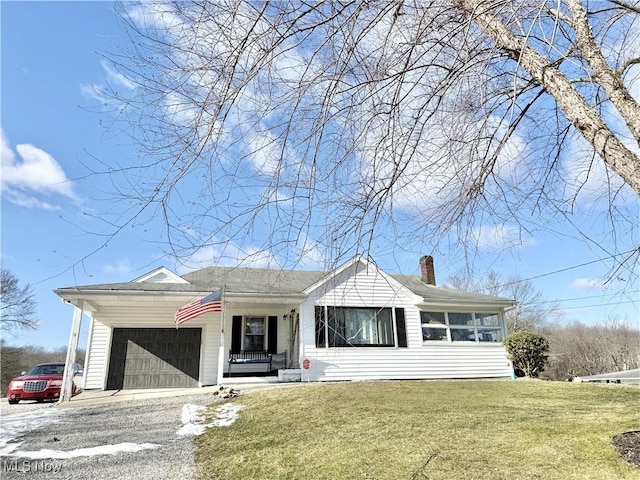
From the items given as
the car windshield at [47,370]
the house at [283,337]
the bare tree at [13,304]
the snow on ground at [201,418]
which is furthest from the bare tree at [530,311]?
the bare tree at [13,304]

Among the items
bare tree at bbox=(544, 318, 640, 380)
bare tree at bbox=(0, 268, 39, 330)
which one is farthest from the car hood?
bare tree at bbox=(544, 318, 640, 380)

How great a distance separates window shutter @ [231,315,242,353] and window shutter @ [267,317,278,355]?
1030 mm

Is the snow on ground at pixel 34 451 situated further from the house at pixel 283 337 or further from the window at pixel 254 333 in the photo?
the window at pixel 254 333

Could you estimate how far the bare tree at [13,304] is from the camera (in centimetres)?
2764

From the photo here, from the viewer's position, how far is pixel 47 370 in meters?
13.2

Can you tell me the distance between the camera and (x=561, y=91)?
11.1ft

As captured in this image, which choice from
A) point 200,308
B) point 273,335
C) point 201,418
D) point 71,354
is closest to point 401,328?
point 273,335

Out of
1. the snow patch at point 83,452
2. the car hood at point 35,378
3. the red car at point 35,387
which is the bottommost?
the snow patch at point 83,452

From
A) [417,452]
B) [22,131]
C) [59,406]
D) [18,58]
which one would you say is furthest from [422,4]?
[59,406]

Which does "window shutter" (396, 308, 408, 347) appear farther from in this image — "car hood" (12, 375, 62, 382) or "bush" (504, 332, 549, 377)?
"car hood" (12, 375, 62, 382)

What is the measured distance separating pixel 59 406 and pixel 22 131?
333 inches

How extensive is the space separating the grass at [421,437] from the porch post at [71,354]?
5265 mm

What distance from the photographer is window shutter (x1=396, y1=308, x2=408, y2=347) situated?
1355 cm

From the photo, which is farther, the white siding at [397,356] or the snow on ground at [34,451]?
the white siding at [397,356]
